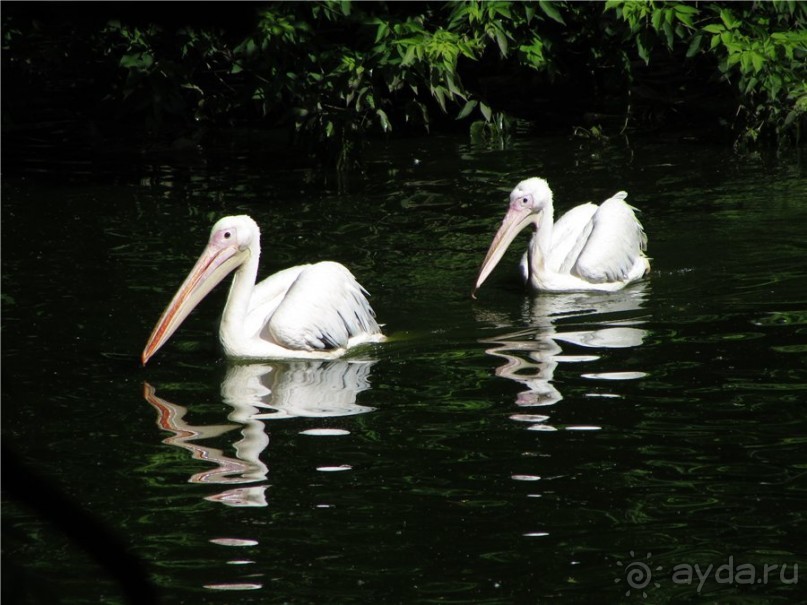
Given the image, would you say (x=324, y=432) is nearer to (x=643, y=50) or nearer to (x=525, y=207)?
(x=525, y=207)

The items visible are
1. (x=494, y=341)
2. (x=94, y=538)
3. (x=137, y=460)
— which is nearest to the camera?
Answer: (x=94, y=538)

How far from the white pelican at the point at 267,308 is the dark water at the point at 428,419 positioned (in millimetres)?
153

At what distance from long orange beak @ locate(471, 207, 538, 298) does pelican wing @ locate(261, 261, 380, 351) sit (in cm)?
102

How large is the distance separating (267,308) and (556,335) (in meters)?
1.60

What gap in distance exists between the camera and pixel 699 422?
16.0ft

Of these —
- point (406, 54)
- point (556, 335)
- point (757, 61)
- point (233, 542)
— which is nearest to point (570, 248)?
point (556, 335)

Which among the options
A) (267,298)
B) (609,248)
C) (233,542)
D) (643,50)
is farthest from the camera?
(643,50)

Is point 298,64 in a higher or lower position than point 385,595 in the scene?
higher

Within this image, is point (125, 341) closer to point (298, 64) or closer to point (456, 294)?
point (456, 294)

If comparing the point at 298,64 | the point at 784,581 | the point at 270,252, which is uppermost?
the point at 298,64

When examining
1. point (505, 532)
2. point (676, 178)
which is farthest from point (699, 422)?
point (676, 178)

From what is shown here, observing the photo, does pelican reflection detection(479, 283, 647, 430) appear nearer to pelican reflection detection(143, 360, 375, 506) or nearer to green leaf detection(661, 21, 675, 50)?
pelican reflection detection(143, 360, 375, 506)

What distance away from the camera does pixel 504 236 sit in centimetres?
766

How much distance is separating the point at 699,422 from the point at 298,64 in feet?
20.7
